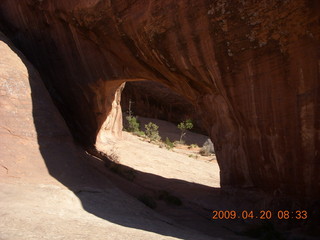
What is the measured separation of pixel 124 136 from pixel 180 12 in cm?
922

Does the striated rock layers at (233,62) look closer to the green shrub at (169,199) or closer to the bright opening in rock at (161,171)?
the green shrub at (169,199)

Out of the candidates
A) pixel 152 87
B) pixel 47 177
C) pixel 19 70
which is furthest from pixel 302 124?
pixel 152 87

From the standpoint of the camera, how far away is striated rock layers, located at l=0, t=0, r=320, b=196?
568cm

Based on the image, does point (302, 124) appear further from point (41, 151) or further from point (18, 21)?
point (18, 21)

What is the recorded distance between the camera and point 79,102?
10766 millimetres

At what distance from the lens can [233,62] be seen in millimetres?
6527
